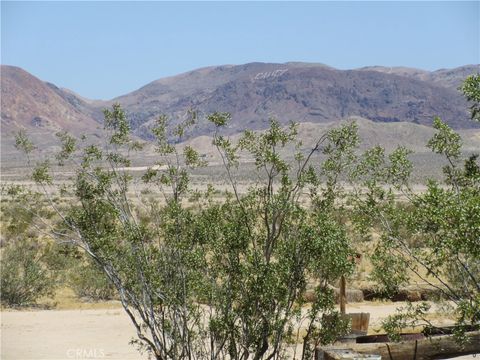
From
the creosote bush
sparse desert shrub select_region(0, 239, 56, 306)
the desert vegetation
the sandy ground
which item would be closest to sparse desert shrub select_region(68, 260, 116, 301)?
sparse desert shrub select_region(0, 239, 56, 306)

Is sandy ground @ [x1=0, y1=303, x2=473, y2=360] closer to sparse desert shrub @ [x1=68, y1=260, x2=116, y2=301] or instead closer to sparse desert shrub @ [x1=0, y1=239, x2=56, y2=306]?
sparse desert shrub @ [x1=0, y1=239, x2=56, y2=306]

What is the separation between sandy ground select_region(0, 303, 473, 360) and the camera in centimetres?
1686

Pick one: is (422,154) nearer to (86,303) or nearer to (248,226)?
(86,303)

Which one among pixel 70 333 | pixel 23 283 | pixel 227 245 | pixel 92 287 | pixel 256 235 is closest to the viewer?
pixel 227 245

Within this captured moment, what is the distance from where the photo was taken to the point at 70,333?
1886 centimetres

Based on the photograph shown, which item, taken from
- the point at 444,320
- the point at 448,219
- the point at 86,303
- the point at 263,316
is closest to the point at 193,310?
the point at 263,316

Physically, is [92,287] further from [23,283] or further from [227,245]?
[227,245]

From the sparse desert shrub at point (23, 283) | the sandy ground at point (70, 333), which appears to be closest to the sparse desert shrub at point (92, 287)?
the sparse desert shrub at point (23, 283)

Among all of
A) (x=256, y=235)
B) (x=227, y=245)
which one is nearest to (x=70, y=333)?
(x=256, y=235)

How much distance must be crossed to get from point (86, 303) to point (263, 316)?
14.6 meters

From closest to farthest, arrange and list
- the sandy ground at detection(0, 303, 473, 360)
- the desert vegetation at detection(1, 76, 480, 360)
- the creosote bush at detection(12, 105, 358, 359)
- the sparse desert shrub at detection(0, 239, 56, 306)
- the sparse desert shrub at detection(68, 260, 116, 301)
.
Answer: the desert vegetation at detection(1, 76, 480, 360) → the creosote bush at detection(12, 105, 358, 359) → the sandy ground at detection(0, 303, 473, 360) → the sparse desert shrub at detection(0, 239, 56, 306) → the sparse desert shrub at detection(68, 260, 116, 301)

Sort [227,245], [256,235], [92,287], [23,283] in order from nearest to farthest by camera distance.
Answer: [227,245]
[256,235]
[23,283]
[92,287]

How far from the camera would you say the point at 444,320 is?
19875mm

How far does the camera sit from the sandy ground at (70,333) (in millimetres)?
16859
